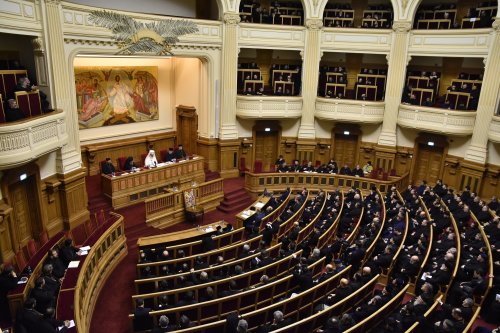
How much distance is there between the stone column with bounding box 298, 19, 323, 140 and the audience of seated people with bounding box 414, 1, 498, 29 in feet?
13.0

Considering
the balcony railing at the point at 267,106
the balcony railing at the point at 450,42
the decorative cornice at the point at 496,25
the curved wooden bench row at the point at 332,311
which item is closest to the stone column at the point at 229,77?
the balcony railing at the point at 267,106

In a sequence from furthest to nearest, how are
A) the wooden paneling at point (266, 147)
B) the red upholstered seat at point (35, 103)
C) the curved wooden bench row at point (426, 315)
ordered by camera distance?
the wooden paneling at point (266, 147) → the red upholstered seat at point (35, 103) → the curved wooden bench row at point (426, 315)

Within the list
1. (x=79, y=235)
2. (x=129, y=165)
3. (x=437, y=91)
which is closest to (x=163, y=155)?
(x=129, y=165)

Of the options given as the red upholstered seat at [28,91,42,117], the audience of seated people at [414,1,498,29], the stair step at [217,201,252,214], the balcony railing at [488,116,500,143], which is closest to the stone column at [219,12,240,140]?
the stair step at [217,201,252,214]

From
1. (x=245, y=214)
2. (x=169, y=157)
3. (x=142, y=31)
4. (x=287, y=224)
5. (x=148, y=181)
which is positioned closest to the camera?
(x=287, y=224)

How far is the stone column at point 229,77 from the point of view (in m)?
13.7

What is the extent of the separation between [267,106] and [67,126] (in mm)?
7479

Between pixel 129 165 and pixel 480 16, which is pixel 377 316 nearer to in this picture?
pixel 129 165

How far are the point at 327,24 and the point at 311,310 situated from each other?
12460 millimetres

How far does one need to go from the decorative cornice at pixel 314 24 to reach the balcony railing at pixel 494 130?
6840 mm

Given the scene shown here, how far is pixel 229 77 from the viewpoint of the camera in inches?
555

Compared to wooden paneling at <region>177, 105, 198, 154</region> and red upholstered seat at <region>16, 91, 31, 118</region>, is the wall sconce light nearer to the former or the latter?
wooden paneling at <region>177, 105, 198, 154</region>

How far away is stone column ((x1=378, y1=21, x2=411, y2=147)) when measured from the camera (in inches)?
556

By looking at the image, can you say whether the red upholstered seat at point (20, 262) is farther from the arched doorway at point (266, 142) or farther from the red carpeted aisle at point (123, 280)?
the arched doorway at point (266, 142)
